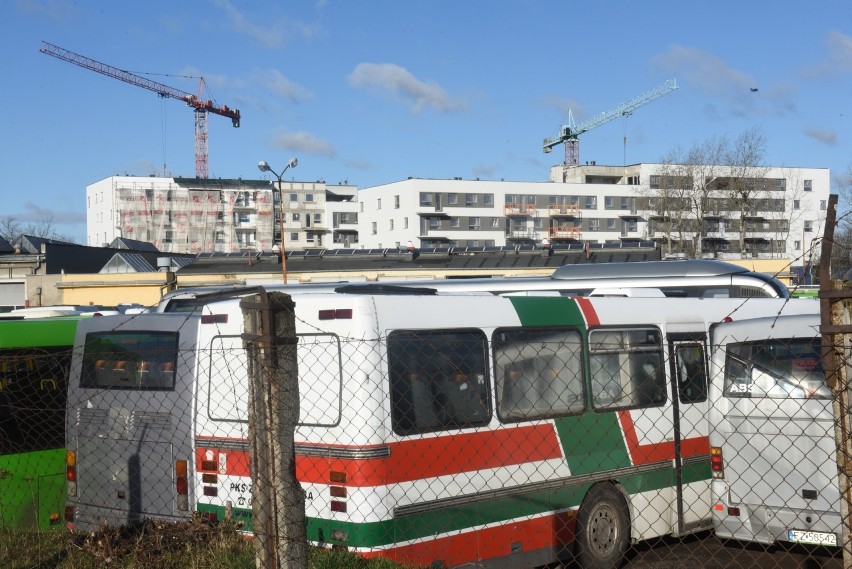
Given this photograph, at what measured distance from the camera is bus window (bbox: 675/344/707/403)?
447 inches

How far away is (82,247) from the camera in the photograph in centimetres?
6688

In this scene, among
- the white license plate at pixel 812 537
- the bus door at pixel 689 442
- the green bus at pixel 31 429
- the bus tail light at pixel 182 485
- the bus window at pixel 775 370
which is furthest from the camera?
the green bus at pixel 31 429

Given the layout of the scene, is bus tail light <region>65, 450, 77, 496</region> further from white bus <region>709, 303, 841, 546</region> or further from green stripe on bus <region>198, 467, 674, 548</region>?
white bus <region>709, 303, 841, 546</region>

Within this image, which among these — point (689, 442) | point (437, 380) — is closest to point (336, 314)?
point (437, 380)

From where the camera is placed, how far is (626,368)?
10.7 m

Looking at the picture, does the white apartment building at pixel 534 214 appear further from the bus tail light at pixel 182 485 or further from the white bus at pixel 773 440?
the bus tail light at pixel 182 485

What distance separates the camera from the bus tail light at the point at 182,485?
32.5 feet

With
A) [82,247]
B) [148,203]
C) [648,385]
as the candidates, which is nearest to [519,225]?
[148,203]

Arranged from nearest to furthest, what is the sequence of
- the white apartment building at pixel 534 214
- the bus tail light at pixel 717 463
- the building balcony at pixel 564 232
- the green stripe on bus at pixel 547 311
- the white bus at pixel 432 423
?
the white bus at pixel 432 423 < the green stripe on bus at pixel 547 311 < the bus tail light at pixel 717 463 < the white apartment building at pixel 534 214 < the building balcony at pixel 564 232

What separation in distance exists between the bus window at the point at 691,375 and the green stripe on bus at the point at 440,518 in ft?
5.53

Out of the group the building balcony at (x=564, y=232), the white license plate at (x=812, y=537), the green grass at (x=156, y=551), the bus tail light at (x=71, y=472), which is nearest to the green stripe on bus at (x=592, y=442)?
the white license plate at (x=812, y=537)

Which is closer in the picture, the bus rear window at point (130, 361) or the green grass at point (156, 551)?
the green grass at point (156, 551)

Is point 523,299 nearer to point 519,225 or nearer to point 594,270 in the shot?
point 594,270

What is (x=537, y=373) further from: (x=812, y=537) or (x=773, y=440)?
(x=812, y=537)
